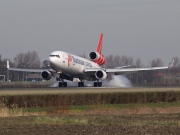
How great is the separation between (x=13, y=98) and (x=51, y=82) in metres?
53.2

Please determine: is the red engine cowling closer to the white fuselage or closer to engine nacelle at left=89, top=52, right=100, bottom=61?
engine nacelle at left=89, top=52, right=100, bottom=61

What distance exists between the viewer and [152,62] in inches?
7077

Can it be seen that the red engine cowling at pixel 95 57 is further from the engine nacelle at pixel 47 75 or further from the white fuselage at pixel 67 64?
the engine nacelle at pixel 47 75

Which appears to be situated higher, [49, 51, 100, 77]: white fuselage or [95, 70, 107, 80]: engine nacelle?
[49, 51, 100, 77]: white fuselage

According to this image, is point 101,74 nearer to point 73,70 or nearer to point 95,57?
point 73,70

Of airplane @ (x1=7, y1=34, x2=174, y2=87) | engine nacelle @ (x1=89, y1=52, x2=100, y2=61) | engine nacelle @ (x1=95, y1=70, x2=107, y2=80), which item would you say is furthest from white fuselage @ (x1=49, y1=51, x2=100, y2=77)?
engine nacelle @ (x1=89, y1=52, x2=100, y2=61)

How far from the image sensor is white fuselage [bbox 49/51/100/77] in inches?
2928

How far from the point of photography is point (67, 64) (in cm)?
7550

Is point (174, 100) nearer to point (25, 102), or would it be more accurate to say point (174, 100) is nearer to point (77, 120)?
point (25, 102)

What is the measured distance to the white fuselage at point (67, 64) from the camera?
74.4 meters

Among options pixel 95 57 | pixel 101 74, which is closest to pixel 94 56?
pixel 95 57

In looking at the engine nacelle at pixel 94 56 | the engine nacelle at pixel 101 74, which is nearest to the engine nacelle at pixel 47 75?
the engine nacelle at pixel 101 74

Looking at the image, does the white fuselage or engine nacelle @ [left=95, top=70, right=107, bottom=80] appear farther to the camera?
engine nacelle @ [left=95, top=70, right=107, bottom=80]

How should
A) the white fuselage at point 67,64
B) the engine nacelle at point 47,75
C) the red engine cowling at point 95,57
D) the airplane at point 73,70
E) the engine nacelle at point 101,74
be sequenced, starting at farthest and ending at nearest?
the red engine cowling at point 95,57 → the engine nacelle at point 47,75 → the engine nacelle at point 101,74 → the airplane at point 73,70 → the white fuselage at point 67,64
